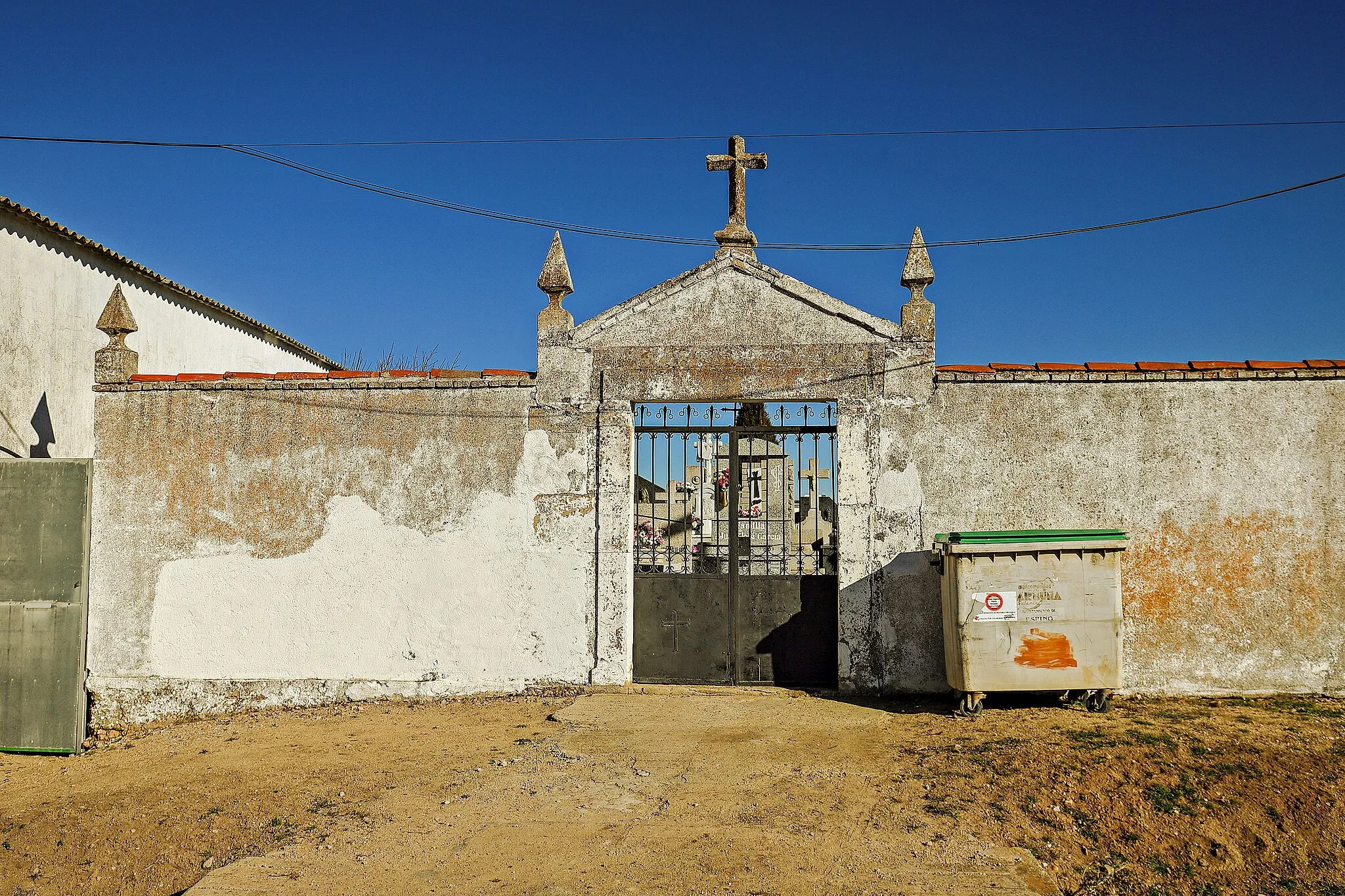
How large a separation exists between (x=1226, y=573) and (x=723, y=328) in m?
4.82

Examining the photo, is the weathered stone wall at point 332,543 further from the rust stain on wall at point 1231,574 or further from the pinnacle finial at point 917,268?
the rust stain on wall at point 1231,574

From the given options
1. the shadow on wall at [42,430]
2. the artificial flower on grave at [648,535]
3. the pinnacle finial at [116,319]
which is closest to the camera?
the artificial flower on grave at [648,535]

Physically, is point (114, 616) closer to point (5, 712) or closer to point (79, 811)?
point (5, 712)

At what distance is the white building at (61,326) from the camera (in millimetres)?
10531

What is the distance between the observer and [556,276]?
880 cm

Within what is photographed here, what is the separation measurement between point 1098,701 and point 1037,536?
1.41 metres

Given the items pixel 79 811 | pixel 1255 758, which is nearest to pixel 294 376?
pixel 79 811

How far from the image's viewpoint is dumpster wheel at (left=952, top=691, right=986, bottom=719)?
7.31m

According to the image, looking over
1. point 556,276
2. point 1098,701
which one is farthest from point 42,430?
point 1098,701

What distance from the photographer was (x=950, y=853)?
16.3ft

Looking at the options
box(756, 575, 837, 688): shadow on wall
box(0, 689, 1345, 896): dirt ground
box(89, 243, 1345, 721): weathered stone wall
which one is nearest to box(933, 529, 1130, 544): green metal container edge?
box(89, 243, 1345, 721): weathered stone wall

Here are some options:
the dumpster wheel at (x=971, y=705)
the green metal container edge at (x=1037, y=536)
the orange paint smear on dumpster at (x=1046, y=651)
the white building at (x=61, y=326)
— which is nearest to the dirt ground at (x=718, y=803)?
the dumpster wheel at (x=971, y=705)

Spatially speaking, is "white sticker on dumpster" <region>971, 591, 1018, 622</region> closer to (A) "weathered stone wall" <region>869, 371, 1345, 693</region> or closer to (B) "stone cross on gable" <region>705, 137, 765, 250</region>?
(A) "weathered stone wall" <region>869, 371, 1345, 693</region>

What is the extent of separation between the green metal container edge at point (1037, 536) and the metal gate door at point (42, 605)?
7.96m
